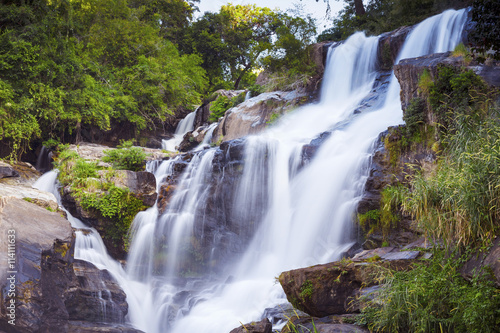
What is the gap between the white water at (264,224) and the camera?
25.8ft

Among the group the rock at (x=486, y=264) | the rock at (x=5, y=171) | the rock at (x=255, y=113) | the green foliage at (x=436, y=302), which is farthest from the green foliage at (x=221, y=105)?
the rock at (x=486, y=264)

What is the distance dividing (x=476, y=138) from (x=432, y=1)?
14.3m

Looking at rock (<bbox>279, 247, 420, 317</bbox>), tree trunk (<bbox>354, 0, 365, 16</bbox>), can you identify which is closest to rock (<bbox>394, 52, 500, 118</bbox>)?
rock (<bbox>279, 247, 420, 317</bbox>)

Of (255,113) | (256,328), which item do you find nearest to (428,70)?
(256,328)

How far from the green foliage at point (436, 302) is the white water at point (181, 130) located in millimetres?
17392

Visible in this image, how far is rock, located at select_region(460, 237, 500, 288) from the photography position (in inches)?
158

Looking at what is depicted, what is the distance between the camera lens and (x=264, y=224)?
1014cm

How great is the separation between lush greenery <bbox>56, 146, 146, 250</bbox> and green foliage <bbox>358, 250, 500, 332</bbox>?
7833 millimetres

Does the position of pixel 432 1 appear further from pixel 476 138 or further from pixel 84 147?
pixel 84 147

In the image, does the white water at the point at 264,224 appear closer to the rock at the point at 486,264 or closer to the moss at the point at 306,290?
the moss at the point at 306,290

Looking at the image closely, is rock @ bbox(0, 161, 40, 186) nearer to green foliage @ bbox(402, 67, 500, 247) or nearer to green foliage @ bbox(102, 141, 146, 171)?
green foliage @ bbox(102, 141, 146, 171)

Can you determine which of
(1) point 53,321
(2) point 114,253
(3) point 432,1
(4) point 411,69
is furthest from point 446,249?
(3) point 432,1

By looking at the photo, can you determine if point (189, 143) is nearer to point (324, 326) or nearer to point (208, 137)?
point (208, 137)

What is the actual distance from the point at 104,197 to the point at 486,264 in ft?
31.0
